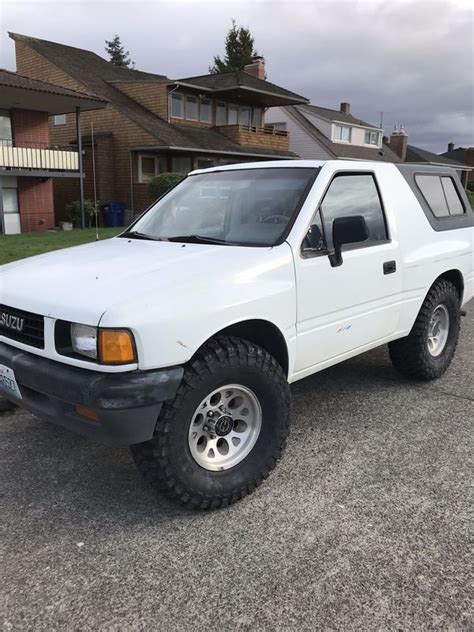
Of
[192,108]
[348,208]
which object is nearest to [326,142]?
[192,108]

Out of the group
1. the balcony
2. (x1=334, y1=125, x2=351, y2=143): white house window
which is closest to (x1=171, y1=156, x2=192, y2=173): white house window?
the balcony

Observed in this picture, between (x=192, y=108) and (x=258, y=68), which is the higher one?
(x=258, y=68)

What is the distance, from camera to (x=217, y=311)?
2.85 meters

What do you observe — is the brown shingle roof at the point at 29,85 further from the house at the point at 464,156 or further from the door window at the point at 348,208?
the house at the point at 464,156

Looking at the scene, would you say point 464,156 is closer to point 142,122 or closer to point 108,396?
point 142,122

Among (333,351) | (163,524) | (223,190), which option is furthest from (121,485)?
(223,190)

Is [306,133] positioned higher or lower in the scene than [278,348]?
higher

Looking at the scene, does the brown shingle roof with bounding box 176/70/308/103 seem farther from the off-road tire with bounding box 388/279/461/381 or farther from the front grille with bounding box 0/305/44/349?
the front grille with bounding box 0/305/44/349

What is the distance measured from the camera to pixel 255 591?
7.82ft

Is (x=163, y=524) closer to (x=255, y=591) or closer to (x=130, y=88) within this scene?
(x=255, y=591)

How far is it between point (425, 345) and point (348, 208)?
1532mm

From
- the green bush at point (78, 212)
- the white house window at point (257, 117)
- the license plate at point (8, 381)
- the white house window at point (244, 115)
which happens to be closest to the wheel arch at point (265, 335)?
the license plate at point (8, 381)

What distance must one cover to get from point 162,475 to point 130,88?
27066 millimetres

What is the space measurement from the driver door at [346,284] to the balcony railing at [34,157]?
17288mm
